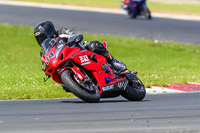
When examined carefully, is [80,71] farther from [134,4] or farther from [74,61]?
[134,4]

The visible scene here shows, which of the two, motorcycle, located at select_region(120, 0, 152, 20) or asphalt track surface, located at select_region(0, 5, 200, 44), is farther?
motorcycle, located at select_region(120, 0, 152, 20)

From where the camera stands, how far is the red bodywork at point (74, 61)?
26.0 feet

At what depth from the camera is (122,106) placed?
802 cm

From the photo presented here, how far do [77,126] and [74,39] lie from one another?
7.24 ft

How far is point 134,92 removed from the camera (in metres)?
8.85

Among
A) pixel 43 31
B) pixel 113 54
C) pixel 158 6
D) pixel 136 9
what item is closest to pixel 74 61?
pixel 43 31

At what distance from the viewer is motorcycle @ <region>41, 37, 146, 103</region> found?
7871 mm

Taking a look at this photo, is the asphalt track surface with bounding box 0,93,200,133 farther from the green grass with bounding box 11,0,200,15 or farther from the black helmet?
the green grass with bounding box 11,0,200,15

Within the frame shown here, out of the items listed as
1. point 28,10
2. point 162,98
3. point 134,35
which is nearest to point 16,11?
point 28,10

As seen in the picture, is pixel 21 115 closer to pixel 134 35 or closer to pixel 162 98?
pixel 162 98

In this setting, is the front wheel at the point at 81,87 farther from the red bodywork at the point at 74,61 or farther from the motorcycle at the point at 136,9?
the motorcycle at the point at 136,9

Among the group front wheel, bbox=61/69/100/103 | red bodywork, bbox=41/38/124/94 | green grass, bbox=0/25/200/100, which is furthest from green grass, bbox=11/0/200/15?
front wheel, bbox=61/69/100/103

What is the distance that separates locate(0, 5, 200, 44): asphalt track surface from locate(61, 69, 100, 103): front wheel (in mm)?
14199

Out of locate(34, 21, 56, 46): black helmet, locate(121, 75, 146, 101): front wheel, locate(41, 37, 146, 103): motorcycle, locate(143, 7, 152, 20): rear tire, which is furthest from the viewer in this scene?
locate(143, 7, 152, 20): rear tire
